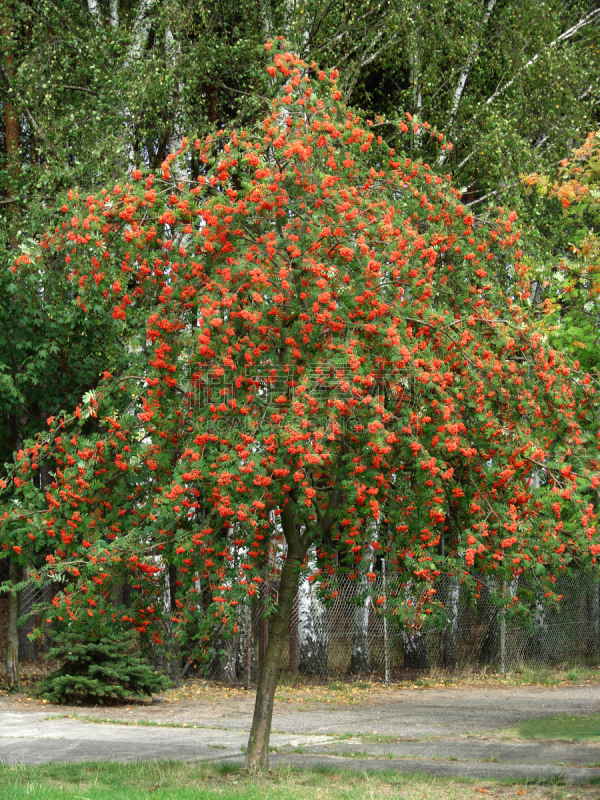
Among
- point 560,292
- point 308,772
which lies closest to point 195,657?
point 308,772

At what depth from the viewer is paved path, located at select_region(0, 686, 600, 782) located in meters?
8.02

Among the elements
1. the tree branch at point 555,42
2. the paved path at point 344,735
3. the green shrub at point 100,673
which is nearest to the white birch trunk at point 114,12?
the tree branch at point 555,42

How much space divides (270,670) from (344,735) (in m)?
2.91

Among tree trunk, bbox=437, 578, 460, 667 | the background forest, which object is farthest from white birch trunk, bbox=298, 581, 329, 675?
the background forest

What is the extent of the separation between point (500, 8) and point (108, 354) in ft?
37.8

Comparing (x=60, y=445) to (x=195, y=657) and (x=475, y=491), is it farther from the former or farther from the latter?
(x=475, y=491)

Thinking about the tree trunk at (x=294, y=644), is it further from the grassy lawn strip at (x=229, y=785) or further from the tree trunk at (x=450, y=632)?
the grassy lawn strip at (x=229, y=785)

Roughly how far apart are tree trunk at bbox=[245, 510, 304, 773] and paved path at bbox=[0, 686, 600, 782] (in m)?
0.80

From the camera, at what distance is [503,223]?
746 centimetres

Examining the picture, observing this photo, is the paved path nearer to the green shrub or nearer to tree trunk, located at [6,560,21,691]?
the green shrub

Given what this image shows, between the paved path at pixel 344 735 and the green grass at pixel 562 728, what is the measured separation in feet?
0.84

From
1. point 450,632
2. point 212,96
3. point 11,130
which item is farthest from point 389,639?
point 11,130

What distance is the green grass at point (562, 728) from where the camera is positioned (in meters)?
9.70

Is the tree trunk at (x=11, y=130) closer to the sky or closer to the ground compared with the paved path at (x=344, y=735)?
closer to the sky
